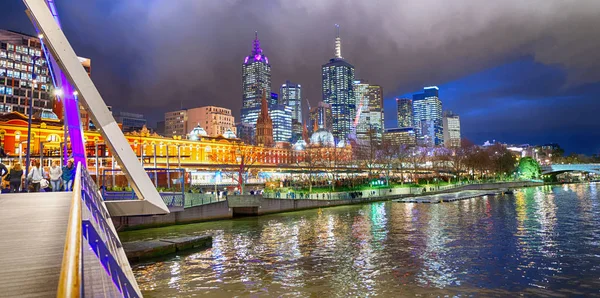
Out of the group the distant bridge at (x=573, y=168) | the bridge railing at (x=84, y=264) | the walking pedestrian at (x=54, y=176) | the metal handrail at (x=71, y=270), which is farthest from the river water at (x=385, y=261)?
the distant bridge at (x=573, y=168)

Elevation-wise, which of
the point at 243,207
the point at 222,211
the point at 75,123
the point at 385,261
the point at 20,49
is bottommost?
the point at 385,261

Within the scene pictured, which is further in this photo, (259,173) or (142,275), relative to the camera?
(259,173)

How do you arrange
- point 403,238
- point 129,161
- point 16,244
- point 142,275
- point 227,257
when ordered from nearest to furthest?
point 16,244 → point 129,161 → point 142,275 → point 227,257 → point 403,238

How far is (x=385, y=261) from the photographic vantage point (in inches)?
843

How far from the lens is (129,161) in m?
14.0

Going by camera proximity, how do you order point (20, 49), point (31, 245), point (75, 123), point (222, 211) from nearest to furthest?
point (31, 245) < point (75, 123) < point (222, 211) < point (20, 49)

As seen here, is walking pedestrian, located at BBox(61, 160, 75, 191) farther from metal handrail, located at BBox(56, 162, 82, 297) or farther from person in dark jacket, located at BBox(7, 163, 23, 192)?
metal handrail, located at BBox(56, 162, 82, 297)

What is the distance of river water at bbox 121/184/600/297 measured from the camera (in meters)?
16.5

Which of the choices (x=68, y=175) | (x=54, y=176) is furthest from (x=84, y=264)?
(x=54, y=176)

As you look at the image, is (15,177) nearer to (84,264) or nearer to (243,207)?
(84,264)

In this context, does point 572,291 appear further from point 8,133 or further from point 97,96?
point 8,133

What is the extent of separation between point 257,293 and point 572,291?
12.2 m

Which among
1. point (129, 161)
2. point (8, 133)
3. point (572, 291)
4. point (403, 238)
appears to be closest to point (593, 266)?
point (572, 291)

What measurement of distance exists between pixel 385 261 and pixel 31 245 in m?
17.1
